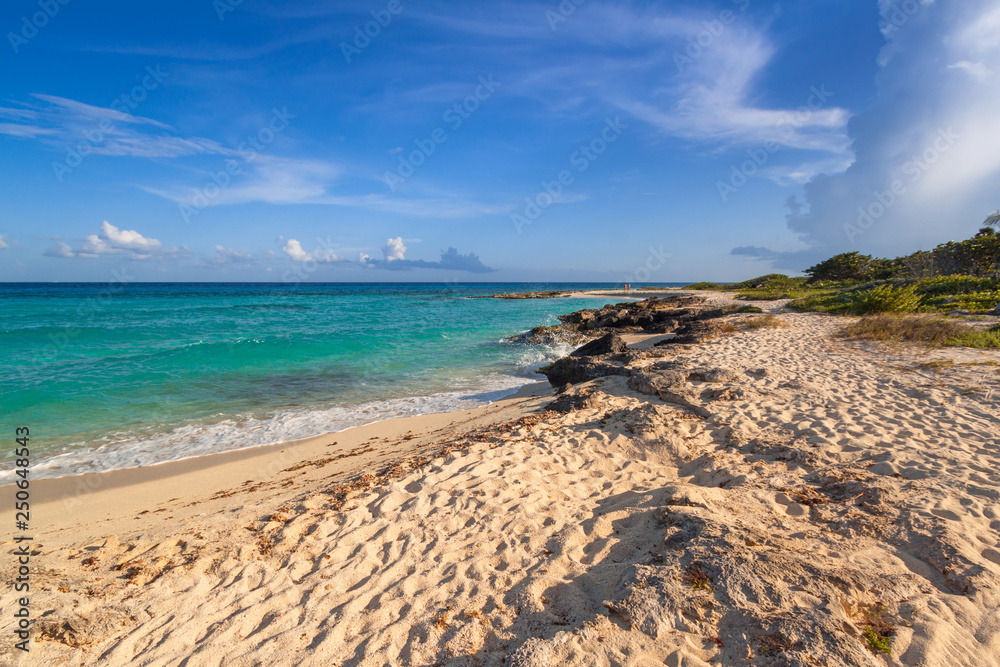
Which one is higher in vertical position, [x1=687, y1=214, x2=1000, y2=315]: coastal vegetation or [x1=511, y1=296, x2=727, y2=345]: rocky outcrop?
[x1=687, y1=214, x2=1000, y2=315]: coastal vegetation

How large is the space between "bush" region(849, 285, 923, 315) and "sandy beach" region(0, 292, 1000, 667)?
1010 cm

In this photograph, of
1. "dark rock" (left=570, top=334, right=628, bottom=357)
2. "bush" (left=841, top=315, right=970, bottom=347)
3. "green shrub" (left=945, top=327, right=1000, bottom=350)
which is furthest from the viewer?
"dark rock" (left=570, top=334, right=628, bottom=357)

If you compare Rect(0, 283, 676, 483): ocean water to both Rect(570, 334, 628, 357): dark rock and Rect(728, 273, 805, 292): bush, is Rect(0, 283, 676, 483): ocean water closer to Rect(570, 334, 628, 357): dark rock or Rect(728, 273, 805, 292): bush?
Rect(570, 334, 628, 357): dark rock

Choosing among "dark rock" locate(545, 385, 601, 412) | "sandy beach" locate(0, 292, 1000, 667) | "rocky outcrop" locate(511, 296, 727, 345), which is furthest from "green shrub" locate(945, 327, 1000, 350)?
"dark rock" locate(545, 385, 601, 412)

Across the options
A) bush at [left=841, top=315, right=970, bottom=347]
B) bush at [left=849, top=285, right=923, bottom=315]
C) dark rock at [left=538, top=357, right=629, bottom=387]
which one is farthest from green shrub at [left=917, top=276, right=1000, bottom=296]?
dark rock at [left=538, top=357, right=629, bottom=387]

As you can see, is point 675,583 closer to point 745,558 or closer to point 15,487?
point 745,558

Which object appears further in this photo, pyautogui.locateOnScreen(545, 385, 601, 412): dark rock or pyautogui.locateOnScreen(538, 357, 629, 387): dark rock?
pyautogui.locateOnScreen(538, 357, 629, 387): dark rock

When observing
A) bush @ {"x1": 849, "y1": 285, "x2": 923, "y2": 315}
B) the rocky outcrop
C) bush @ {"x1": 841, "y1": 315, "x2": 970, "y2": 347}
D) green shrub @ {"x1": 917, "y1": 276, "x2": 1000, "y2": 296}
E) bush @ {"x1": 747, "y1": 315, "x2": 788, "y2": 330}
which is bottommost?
the rocky outcrop

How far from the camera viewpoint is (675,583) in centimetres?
284

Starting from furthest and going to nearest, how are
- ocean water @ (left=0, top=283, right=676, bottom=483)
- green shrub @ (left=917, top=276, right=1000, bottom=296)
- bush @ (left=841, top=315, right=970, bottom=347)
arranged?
green shrub @ (left=917, top=276, right=1000, bottom=296)
bush @ (left=841, top=315, right=970, bottom=347)
ocean water @ (left=0, top=283, right=676, bottom=483)

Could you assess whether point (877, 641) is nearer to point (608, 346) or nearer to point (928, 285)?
point (608, 346)

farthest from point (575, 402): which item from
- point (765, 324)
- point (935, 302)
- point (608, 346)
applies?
point (935, 302)

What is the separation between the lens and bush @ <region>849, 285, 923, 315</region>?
14.6 metres

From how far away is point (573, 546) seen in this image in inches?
143
